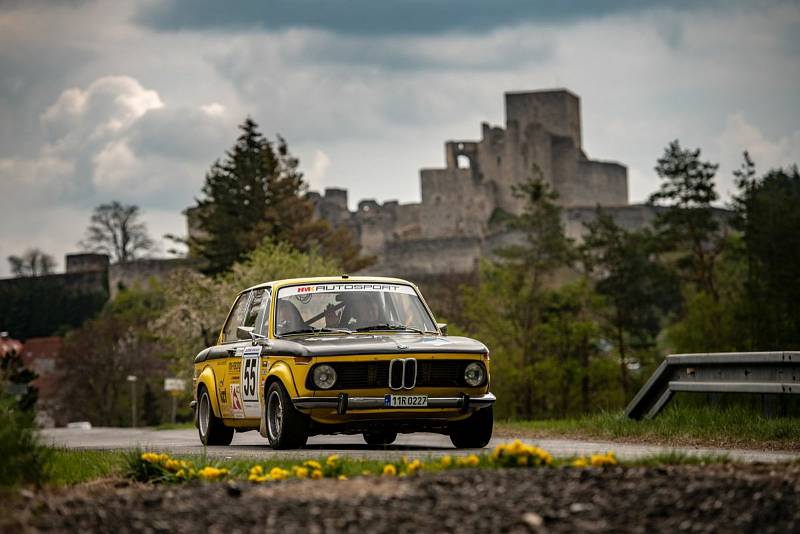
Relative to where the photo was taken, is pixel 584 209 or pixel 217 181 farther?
pixel 584 209

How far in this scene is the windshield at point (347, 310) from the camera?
14.4 meters

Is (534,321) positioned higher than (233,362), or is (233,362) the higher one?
(534,321)

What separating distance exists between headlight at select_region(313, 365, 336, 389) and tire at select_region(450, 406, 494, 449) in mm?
1387

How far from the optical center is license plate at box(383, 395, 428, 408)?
13234 mm

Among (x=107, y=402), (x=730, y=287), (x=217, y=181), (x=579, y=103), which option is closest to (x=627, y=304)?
(x=730, y=287)

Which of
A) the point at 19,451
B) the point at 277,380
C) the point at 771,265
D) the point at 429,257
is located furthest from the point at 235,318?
the point at 429,257

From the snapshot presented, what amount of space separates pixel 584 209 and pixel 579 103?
56.8 ft

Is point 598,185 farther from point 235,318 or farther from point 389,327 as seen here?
point 389,327

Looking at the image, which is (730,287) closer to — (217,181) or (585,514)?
(217,181)

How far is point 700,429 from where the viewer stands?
14.5 m

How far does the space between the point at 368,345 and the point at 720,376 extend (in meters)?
3.92

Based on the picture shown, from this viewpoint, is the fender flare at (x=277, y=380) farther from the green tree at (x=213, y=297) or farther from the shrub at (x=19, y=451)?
the green tree at (x=213, y=297)

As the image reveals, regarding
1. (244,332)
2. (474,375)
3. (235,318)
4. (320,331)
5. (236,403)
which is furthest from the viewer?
(235,318)

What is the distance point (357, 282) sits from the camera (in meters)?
14.9
